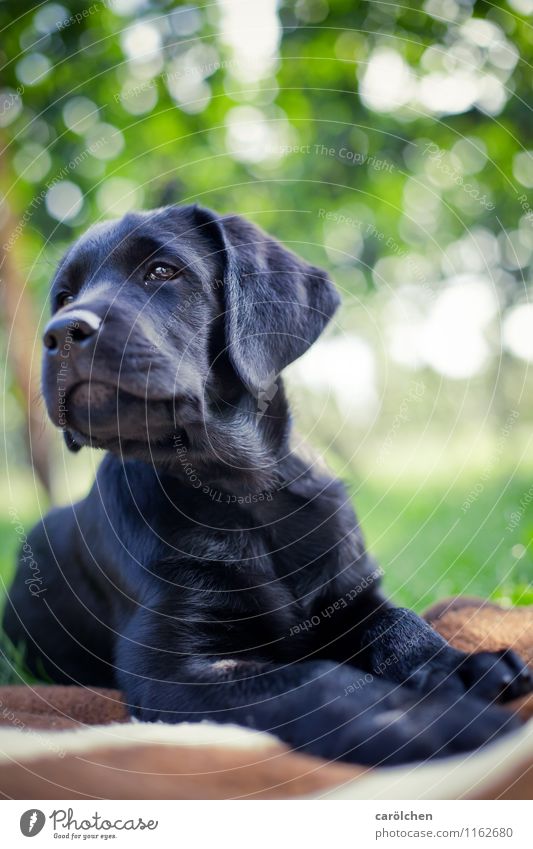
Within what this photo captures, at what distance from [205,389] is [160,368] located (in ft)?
0.96

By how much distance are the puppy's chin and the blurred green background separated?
87 cm

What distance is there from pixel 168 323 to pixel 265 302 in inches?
18.2

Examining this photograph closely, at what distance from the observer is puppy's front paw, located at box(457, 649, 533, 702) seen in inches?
86.3

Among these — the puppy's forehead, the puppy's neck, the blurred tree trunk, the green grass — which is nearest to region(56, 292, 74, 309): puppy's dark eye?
the puppy's forehead

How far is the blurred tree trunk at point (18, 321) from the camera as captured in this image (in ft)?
20.2

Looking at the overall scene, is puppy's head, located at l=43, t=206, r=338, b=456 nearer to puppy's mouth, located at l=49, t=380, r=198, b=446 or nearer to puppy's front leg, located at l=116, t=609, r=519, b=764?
puppy's mouth, located at l=49, t=380, r=198, b=446

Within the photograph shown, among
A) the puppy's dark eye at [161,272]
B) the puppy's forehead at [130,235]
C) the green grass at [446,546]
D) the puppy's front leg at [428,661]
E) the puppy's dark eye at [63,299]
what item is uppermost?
the puppy's forehead at [130,235]

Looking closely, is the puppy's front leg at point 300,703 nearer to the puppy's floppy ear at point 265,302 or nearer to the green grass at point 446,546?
the puppy's floppy ear at point 265,302

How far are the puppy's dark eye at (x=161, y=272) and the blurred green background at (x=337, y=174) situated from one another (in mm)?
846

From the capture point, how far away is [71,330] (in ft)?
8.80
